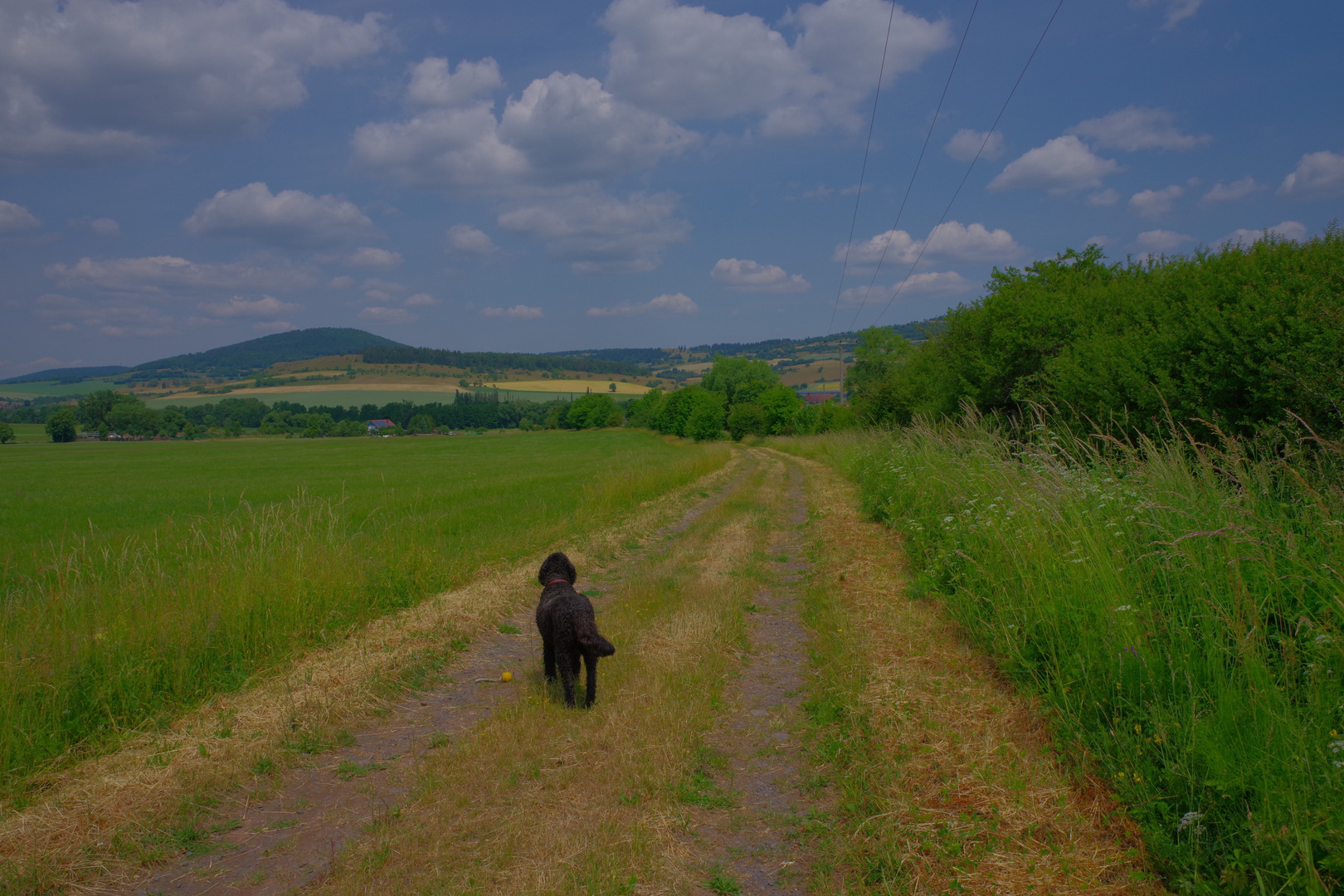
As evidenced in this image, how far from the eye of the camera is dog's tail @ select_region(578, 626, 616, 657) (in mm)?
5367

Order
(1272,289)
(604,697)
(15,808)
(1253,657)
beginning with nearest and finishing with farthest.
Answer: (1253,657) → (15,808) → (604,697) → (1272,289)

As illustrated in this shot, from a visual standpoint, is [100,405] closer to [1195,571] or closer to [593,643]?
[593,643]

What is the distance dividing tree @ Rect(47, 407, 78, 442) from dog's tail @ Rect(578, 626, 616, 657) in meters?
99.3

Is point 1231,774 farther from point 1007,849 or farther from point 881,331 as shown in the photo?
point 881,331

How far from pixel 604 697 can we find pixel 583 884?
2401mm

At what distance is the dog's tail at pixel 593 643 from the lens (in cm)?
537

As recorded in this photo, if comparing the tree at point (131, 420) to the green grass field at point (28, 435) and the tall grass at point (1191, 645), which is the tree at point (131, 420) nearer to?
the green grass field at point (28, 435)

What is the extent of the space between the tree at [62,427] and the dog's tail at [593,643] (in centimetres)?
9928

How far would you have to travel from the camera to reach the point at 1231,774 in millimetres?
3133

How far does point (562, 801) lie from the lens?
4.11 m

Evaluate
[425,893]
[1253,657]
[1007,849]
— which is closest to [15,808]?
[425,893]

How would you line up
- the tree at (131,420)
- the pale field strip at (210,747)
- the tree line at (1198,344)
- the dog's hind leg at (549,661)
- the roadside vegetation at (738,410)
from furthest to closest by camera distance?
the tree at (131,420)
the roadside vegetation at (738,410)
the tree line at (1198,344)
the dog's hind leg at (549,661)
the pale field strip at (210,747)

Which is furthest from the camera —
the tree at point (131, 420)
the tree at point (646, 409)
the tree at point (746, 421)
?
the tree at point (646, 409)

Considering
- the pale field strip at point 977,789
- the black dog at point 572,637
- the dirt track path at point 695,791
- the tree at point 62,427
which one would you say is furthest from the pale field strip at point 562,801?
the tree at point 62,427
